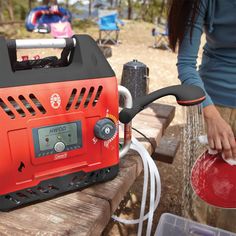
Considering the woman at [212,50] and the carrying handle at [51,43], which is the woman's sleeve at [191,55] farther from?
the carrying handle at [51,43]

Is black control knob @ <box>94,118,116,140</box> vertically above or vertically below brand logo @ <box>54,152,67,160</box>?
above

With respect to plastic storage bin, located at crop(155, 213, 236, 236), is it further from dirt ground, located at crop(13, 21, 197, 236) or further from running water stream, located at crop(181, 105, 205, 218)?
dirt ground, located at crop(13, 21, 197, 236)

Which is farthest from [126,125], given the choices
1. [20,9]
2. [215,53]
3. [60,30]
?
[20,9]

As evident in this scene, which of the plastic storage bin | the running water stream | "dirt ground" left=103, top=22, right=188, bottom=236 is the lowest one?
"dirt ground" left=103, top=22, right=188, bottom=236

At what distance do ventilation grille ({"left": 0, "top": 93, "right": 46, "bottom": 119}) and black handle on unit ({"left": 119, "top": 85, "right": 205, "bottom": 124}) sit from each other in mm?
222

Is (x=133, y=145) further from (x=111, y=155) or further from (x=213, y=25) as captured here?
(x=213, y=25)

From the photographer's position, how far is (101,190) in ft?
2.69

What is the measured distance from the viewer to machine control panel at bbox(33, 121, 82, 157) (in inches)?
27.2

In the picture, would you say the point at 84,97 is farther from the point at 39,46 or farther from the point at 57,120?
the point at 39,46

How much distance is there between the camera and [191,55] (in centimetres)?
103

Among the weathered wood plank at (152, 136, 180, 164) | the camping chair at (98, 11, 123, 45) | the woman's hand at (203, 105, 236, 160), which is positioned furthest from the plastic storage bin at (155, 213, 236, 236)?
the camping chair at (98, 11, 123, 45)

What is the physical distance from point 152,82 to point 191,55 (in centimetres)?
342

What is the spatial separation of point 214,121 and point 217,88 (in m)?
0.18

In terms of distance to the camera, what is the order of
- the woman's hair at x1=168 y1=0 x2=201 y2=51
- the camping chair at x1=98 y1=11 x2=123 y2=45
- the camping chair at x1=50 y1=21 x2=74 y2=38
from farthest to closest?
the camping chair at x1=98 y1=11 x2=123 y2=45 → the camping chair at x1=50 y1=21 x2=74 y2=38 → the woman's hair at x1=168 y1=0 x2=201 y2=51
